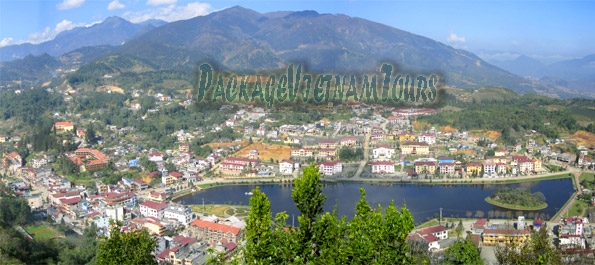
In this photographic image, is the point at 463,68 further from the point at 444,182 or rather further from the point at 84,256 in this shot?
Answer: the point at 84,256

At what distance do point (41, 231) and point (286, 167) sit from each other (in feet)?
19.6

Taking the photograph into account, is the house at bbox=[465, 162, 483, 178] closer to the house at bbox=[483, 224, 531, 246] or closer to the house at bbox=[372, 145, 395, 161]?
the house at bbox=[372, 145, 395, 161]

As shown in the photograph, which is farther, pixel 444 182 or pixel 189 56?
pixel 189 56

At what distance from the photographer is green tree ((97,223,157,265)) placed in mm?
2820

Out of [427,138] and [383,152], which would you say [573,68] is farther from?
[383,152]

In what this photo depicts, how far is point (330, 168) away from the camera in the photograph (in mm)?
12109

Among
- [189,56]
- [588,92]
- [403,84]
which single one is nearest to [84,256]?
[403,84]

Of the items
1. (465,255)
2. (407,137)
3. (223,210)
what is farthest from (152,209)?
(407,137)

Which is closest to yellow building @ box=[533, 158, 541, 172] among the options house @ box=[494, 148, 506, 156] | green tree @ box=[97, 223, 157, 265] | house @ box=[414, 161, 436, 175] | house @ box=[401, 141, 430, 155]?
house @ box=[494, 148, 506, 156]

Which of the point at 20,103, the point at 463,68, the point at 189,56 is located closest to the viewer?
the point at 20,103

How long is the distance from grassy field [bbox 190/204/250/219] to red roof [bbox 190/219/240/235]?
100cm

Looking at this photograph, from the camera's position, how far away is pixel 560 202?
9.61m

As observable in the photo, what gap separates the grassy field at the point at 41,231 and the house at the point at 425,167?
837 cm

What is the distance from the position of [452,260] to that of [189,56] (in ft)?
99.2
